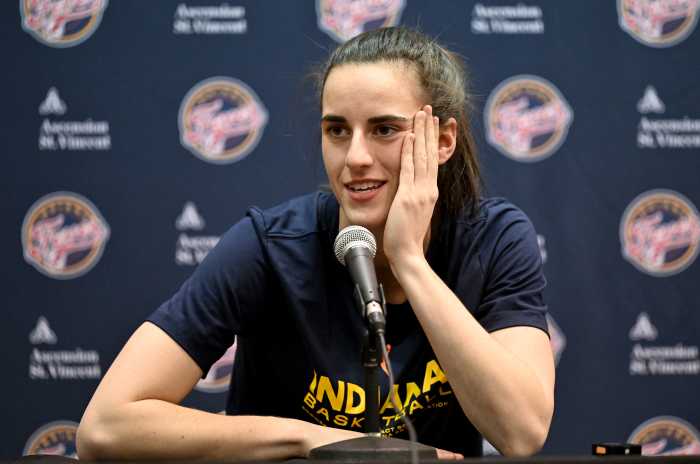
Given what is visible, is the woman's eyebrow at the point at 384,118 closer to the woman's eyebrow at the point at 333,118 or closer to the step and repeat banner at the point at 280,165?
the woman's eyebrow at the point at 333,118

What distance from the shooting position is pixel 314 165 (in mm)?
2500

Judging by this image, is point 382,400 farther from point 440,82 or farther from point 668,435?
point 668,435

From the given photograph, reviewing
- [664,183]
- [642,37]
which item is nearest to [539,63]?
[642,37]

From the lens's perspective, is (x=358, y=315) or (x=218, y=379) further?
(x=218, y=379)

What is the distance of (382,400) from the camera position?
1.56m

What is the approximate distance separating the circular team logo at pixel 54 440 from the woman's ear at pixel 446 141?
4.89ft

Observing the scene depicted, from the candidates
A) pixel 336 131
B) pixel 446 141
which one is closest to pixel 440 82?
pixel 446 141

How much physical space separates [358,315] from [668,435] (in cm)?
147

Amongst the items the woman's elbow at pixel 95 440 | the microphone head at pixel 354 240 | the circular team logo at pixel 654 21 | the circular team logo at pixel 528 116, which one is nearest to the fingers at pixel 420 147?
the microphone head at pixel 354 240

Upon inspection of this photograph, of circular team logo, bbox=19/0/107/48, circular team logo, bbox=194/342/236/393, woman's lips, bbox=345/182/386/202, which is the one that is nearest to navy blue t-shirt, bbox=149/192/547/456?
woman's lips, bbox=345/182/386/202

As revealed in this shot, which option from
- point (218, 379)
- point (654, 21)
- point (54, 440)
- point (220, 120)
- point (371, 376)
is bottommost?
point (54, 440)

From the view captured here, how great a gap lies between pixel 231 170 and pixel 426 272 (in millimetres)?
1242

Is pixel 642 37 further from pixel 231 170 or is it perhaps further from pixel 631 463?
pixel 631 463

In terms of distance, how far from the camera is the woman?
142cm
